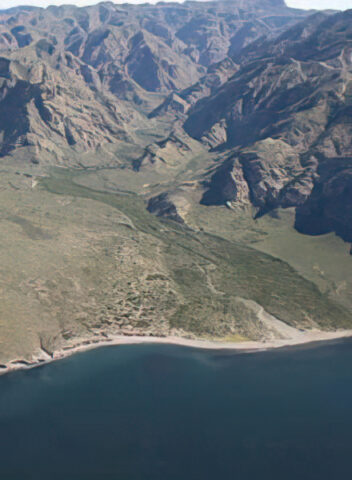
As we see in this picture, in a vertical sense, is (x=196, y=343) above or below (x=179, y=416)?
above

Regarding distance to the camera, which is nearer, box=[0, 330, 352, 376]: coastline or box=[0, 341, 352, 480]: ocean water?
box=[0, 341, 352, 480]: ocean water

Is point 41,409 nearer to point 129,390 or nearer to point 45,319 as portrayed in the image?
point 129,390

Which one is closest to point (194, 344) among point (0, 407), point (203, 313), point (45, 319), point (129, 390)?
point (203, 313)

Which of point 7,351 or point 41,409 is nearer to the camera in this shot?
point 41,409

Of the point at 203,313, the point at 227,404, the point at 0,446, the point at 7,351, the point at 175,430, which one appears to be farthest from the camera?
the point at 203,313

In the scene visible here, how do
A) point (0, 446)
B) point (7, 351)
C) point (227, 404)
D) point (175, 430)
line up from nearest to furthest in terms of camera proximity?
1. point (0, 446)
2. point (175, 430)
3. point (227, 404)
4. point (7, 351)

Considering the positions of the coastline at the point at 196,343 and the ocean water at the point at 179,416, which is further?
the coastline at the point at 196,343

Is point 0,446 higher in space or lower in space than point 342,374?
lower

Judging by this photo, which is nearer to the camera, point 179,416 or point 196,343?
point 179,416
